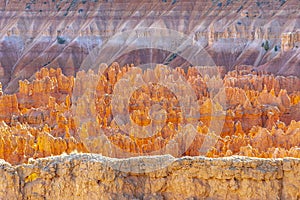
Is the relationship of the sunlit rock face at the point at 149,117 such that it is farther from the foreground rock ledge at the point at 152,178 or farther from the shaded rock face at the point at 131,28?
the shaded rock face at the point at 131,28

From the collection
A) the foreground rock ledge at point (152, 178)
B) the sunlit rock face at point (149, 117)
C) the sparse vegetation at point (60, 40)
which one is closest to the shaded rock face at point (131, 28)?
the sparse vegetation at point (60, 40)

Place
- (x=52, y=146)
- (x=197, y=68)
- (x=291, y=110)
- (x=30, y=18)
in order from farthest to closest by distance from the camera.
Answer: (x=30, y=18) → (x=197, y=68) → (x=291, y=110) → (x=52, y=146)

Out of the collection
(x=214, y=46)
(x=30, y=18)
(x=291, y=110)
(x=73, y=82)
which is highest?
(x=30, y=18)

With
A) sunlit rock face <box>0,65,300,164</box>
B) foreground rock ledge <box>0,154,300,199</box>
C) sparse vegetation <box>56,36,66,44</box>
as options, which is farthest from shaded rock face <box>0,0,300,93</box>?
foreground rock ledge <box>0,154,300,199</box>

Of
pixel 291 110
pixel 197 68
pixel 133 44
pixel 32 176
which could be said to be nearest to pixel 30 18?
pixel 133 44

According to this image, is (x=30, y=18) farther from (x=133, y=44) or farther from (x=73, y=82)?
(x=73, y=82)

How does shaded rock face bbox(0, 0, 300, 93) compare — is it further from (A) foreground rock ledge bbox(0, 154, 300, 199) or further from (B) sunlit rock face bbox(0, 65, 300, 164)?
(A) foreground rock ledge bbox(0, 154, 300, 199)

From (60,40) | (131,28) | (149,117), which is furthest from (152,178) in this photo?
(60,40)
